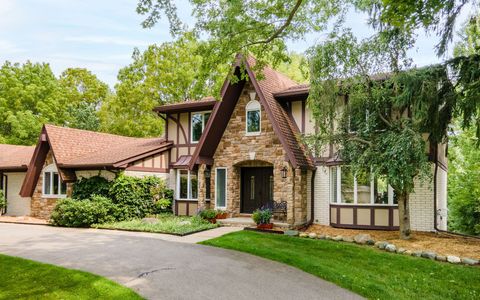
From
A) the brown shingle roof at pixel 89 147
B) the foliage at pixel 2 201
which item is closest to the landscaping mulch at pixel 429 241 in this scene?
the brown shingle roof at pixel 89 147

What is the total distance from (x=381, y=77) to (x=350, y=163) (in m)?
3.12

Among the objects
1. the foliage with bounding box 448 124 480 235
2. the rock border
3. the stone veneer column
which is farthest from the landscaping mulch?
the foliage with bounding box 448 124 480 235

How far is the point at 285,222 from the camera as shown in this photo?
14484 millimetres

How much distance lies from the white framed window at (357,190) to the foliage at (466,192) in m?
8.37

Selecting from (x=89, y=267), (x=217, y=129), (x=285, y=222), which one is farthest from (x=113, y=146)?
(x=89, y=267)

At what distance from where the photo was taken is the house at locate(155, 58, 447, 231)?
1415cm

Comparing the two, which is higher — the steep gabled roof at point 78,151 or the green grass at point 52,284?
the steep gabled roof at point 78,151

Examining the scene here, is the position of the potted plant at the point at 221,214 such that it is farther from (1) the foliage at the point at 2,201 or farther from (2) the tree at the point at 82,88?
(2) the tree at the point at 82,88

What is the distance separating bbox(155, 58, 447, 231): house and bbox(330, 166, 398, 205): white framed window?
4cm

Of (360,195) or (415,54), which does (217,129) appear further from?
(415,54)

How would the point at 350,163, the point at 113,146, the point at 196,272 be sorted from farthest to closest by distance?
the point at 113,146 < the point at 350,163 < the point at 196,272

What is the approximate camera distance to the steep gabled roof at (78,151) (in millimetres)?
17359

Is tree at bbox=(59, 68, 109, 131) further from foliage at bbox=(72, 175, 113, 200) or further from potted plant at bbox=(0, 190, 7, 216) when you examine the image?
foliage at bbox=(72, 175, 113, 200)

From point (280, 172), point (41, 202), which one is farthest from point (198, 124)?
point (41, 202)
